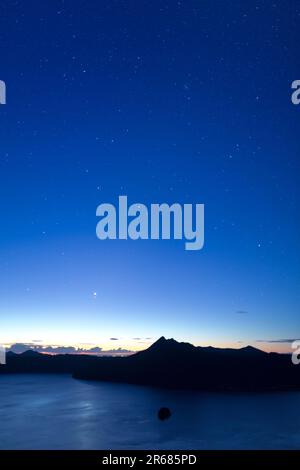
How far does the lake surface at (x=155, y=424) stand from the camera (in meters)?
30.5

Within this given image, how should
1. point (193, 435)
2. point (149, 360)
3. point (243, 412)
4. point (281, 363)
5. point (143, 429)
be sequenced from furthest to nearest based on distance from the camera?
point (149, 360) → point (281, 363) → point (243, 412) → point (143, 429) → point (193, 435)

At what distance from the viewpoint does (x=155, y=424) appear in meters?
41.0

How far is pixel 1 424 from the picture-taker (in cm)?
4203

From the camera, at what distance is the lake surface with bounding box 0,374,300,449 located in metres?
30.5

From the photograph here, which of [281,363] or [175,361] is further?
[175,361]
